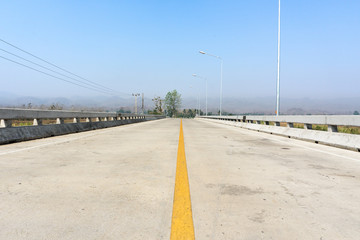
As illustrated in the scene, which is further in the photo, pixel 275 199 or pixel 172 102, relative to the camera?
pixel 172 102

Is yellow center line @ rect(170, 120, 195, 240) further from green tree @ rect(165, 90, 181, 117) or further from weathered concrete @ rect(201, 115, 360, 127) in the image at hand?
green tree @ rect(165, 90, 181, 117)

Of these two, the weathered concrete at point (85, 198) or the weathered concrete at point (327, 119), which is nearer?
the weathered concrete at point (85, 198)

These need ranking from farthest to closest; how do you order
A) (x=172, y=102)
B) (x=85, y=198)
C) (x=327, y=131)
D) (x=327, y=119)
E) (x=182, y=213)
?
1. (x=172, y=102)
2. (x=327, y=131)
3. (x=327, y=119)
4. (x=85, y=198)
5. (x=182, y=213)

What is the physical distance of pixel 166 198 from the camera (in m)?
3.60

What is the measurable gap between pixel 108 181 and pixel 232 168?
236cm

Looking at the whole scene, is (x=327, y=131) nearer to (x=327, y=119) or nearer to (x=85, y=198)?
(x=327, y=119)

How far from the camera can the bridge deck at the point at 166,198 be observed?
2.68 metres

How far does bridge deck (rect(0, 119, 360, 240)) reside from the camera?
2.68m

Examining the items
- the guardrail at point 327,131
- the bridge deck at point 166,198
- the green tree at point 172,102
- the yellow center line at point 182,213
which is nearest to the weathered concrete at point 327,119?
the guardrail at point 327,131

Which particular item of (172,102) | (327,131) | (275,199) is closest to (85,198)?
Answer: (275,199)

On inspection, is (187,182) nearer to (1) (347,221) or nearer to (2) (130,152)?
(1) (347,221)

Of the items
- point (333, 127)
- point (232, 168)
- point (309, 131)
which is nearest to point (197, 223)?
point (232, 168)

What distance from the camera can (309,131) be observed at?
11312mm

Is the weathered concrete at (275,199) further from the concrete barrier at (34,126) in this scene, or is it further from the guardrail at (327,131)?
the concrete barrier at (34,126)
